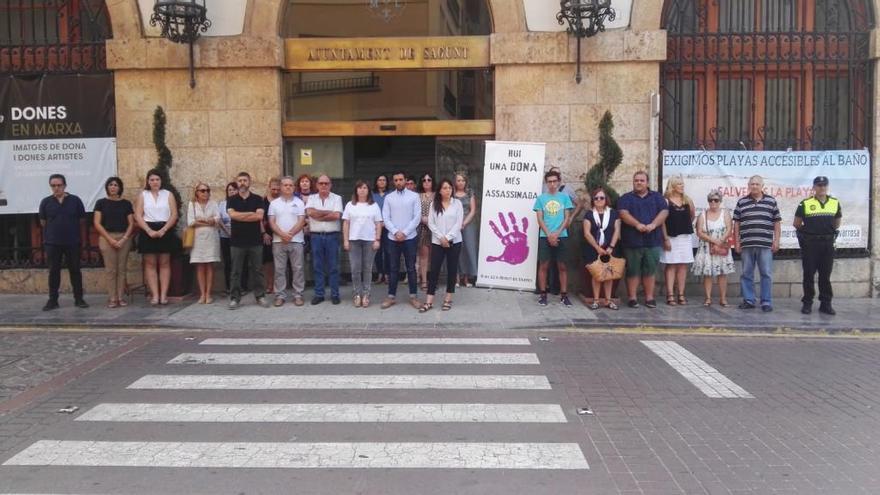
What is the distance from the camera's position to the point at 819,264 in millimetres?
10375

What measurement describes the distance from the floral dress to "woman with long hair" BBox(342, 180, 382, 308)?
15.6ft

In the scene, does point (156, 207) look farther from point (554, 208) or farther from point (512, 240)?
point (554, 208)

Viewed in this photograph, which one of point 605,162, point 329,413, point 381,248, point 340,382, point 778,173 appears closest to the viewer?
point 329,413

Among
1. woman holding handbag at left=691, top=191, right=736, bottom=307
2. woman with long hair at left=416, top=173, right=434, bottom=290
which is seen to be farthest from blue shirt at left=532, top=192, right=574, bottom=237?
woman holding handbag at left=691, top=191, right=736, bottom=307

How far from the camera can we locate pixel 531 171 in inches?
448

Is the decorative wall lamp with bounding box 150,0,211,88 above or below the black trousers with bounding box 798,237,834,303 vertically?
above

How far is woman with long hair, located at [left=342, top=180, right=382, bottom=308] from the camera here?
34.5ft

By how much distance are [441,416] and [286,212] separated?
580 centimetres

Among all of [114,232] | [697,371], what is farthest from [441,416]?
[114,232]

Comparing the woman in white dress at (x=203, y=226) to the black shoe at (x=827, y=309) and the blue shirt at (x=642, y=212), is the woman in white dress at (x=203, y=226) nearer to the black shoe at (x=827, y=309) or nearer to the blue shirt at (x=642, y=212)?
the blue shirt at (x=642, y=212)

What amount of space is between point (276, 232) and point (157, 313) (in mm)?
1998

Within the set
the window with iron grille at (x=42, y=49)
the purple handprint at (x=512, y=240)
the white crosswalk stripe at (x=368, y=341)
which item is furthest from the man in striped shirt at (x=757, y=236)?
the window with iron grille at (x=42, y=49)

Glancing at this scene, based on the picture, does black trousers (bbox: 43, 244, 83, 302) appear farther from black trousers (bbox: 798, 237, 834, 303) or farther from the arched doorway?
black trousers (bbox: 798, 237, 834, 303)

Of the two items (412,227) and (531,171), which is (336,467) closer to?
(412,227)
